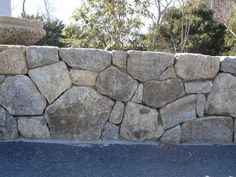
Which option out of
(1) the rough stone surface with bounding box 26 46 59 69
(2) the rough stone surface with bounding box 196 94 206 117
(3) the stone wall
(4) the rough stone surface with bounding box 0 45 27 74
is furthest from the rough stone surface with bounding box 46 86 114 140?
(2) the rough stone surface with bounding box 196 94 206 117

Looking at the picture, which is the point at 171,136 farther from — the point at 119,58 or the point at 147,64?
the point at 119,58

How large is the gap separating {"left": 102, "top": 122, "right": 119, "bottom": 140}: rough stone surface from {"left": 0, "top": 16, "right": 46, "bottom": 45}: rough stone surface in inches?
55.6

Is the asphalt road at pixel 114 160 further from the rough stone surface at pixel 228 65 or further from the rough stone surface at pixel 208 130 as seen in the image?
the rough stone surface at pixel 228 65

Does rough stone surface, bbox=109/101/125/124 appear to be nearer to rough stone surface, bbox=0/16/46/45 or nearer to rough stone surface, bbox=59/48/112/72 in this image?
rough stone surface, bbox=59/48/112/72

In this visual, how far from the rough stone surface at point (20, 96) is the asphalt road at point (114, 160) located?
0.33 meters

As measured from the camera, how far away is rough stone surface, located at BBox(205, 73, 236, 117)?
402 cm

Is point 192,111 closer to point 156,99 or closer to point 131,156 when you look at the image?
point 156,99

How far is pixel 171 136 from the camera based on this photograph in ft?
13.1

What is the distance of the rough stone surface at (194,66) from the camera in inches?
156

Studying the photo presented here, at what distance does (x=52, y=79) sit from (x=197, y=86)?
144 cm

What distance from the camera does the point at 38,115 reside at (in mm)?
3879

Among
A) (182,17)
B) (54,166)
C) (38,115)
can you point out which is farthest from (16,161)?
(182,17)

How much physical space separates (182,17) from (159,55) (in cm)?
508

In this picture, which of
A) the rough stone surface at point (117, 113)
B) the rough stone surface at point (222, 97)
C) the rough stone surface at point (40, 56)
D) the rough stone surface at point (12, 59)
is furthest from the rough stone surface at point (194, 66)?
the rough stone surface at point (12, 59)
